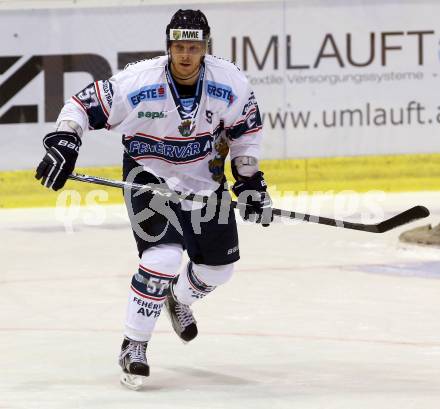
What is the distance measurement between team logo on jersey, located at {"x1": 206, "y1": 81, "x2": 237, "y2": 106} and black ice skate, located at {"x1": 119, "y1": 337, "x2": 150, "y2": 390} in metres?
0.89

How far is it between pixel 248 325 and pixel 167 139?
4.15ft

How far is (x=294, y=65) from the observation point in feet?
30.8

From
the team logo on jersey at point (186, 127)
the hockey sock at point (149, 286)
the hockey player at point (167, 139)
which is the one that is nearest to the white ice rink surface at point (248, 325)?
the hockey sock at point (149, 286)

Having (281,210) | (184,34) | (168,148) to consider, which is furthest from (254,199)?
(184,34)

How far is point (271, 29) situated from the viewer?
30.6ft

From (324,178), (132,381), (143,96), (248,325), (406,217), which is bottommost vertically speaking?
(132,381)

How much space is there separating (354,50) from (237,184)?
14.4 ft

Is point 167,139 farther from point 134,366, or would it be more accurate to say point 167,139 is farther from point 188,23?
point 134,366

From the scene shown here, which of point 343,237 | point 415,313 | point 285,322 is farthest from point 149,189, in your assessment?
point 343,237

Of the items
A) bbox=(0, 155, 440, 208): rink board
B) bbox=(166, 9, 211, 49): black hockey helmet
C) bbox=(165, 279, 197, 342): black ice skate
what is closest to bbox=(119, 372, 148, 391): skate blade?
bbox=(165, 279, 197, 342): black ice skate

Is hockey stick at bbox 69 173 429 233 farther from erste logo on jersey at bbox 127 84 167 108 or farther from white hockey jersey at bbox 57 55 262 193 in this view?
erste logo on jersey at bbox 127 84 167 108

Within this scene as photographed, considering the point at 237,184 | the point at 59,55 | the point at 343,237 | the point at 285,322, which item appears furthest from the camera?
the point at 59,55

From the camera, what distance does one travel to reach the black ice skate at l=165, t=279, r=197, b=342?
5.43 m

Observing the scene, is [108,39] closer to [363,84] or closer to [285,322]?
[363,84]
